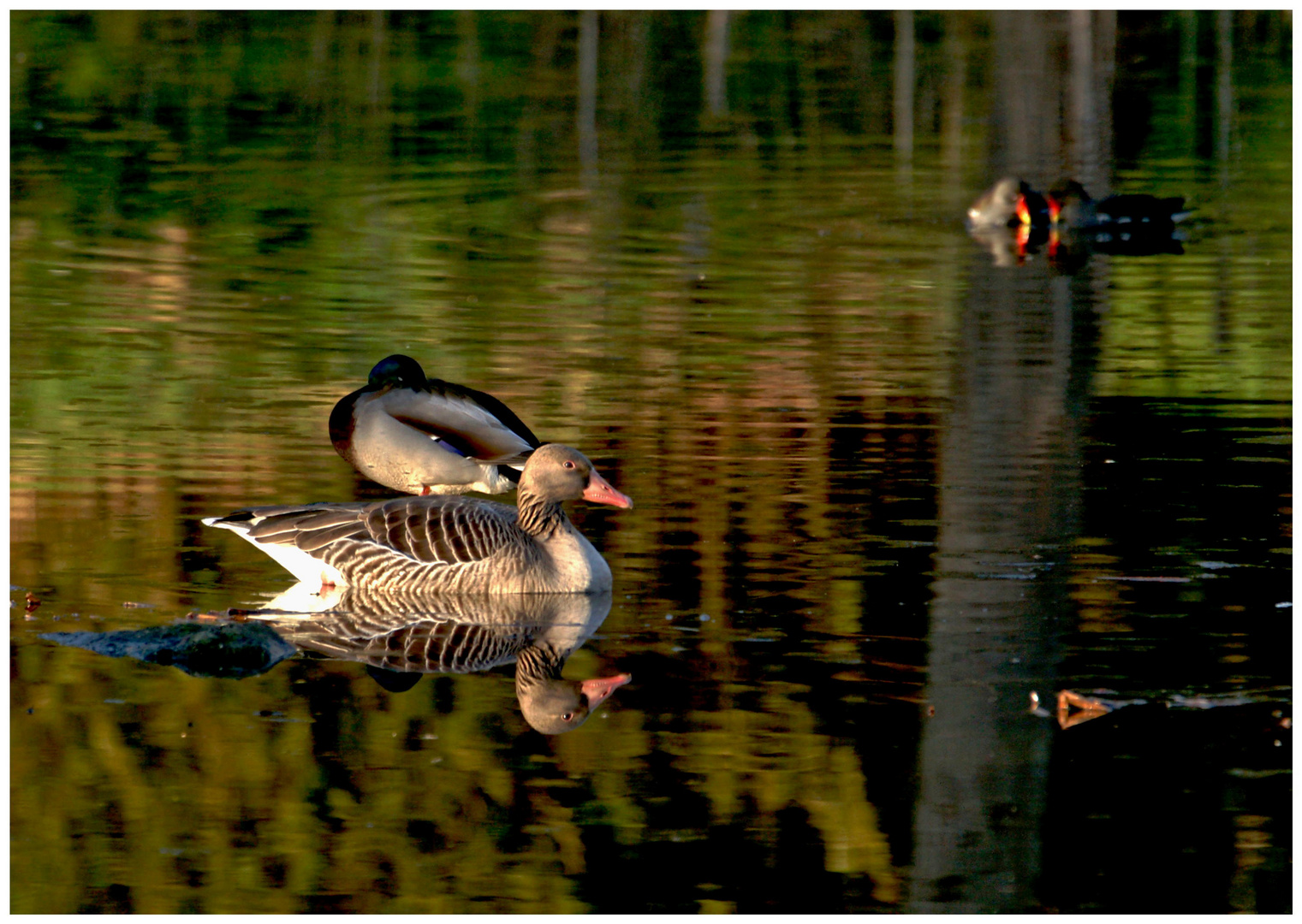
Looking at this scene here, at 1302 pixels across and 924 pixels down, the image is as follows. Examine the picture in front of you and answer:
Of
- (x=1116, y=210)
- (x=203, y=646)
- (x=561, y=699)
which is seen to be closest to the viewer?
(x=561, y=699)

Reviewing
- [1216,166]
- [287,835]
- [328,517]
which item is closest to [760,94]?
[1216,166]

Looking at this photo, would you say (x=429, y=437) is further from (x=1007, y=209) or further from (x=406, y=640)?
(x=1007, y=209)

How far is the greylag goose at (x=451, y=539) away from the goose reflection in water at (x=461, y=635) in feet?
0.24

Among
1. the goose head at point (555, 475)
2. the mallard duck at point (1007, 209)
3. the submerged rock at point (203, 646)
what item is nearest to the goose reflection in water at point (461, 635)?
the submerged rock at point (203, 646)

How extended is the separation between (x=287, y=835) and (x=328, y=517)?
285 cm

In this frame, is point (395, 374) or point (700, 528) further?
point (395, 374)

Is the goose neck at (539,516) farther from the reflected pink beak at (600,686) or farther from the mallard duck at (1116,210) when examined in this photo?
the mallard duck at (1116,210)

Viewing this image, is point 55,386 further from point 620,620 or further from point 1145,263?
point 1145,263

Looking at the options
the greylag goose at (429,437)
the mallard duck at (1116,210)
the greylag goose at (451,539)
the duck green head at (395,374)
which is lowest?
the greylag goose at (451,539)

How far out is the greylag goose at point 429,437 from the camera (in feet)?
35.5

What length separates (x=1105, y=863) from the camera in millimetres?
6598

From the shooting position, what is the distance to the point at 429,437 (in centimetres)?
1093

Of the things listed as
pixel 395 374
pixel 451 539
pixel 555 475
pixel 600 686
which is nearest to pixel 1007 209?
pixel 395 374

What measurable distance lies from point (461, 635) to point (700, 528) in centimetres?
187
